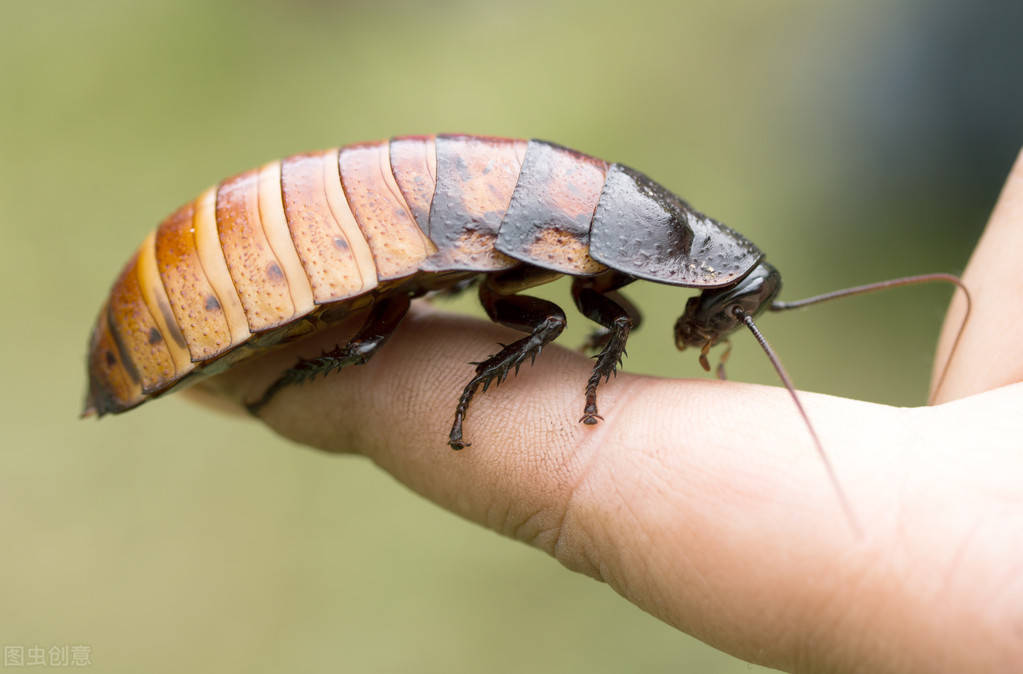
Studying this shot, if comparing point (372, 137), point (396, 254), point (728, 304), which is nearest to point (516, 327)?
point (396, 254)

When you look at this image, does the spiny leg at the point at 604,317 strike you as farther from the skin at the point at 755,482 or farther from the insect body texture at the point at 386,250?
the skin at the point at 755,482

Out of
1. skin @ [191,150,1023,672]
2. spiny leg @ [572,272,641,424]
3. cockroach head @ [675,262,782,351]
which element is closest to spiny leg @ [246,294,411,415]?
skin @ [191,150,1023,672]

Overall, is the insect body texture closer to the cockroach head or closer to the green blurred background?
the cockroach head

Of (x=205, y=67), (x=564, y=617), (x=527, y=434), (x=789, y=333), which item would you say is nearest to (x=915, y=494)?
(x=527, y=434)

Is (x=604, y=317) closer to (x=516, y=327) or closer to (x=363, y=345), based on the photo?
(x=516, y=327)

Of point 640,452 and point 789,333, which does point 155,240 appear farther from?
point 789,333
